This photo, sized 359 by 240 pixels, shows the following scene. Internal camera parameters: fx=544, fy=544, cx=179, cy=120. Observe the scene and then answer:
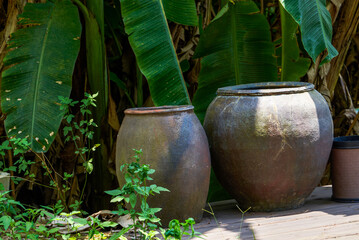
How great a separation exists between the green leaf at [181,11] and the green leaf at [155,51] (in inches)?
4.3

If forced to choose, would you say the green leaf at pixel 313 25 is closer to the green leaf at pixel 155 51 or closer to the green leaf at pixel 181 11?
the green leaf at pixel 181 11

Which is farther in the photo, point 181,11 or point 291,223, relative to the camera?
point 181,11

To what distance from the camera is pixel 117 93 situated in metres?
4.96

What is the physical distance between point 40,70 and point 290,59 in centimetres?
193

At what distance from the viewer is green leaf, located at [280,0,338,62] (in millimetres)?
3248

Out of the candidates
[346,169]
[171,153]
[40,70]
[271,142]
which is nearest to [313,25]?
[271,142]

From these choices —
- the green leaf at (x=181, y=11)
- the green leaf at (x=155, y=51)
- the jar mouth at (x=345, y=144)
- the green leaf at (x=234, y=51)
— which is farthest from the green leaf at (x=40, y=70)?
the jar mouth at (x=345, y=144)

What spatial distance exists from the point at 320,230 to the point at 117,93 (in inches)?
101

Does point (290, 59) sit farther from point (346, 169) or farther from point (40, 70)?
point (40, 70)

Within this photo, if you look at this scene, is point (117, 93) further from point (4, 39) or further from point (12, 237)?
point (12, 237)

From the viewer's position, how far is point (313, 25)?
10.9ft

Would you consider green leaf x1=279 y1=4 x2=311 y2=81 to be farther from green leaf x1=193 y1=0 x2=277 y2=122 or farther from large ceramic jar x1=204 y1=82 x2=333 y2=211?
large ceramic jar x1=204 y1=82 x2=333 y2=211

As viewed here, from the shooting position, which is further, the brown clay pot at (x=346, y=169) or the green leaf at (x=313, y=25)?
the brown clay pot at (x=346, y=169)

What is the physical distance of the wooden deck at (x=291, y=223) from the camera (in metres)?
2.90
